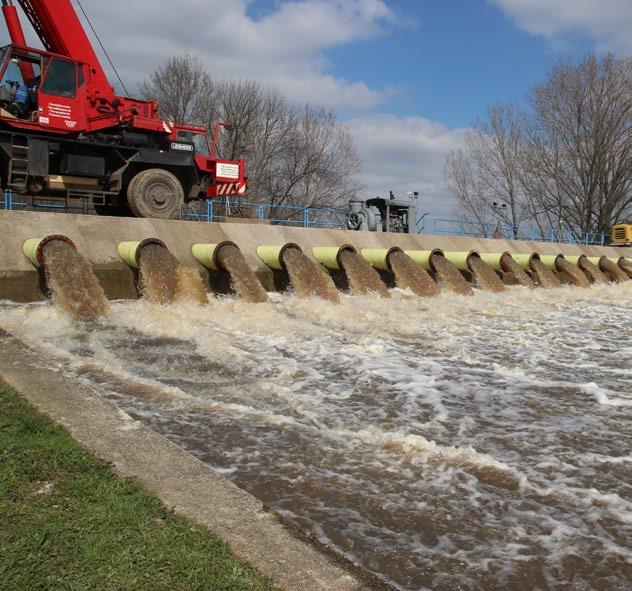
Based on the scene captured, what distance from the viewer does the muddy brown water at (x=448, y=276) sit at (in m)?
13.4

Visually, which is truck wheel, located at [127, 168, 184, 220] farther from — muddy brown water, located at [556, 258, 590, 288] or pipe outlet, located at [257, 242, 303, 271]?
muddy brown water, located at [556, 258, 590, 288]

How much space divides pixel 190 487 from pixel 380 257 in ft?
35.1

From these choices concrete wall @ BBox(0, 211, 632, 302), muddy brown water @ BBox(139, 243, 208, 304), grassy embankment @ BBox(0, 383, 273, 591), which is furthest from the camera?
muddy brown water @ BBox(139, 243, 208, 304)

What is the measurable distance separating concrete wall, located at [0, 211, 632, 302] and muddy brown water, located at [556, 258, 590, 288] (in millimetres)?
7640

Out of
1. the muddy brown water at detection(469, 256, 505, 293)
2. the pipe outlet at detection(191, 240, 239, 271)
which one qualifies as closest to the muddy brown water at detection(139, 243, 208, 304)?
the pipe outlet at detection(191, 240, 239, 271)

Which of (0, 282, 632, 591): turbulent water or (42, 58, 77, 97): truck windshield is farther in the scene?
(42, 58, 77, 97): truck windshield

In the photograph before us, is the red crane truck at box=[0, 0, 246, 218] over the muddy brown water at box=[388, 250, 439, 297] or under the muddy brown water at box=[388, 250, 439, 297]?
over

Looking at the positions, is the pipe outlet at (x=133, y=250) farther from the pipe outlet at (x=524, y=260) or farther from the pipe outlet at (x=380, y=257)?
the pipe outlet at (x=524, y=260)

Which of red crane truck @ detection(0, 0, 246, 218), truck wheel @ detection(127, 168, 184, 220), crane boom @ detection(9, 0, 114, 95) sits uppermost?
crane boom @ detection(9, 0, 114, 95)

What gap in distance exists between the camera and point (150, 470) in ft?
9.16

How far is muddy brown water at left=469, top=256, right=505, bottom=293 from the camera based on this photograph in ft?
47.5

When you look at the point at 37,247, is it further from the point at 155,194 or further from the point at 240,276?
the point at 155,194

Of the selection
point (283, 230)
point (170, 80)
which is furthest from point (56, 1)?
point (170, 80)

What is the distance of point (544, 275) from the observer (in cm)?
1692
